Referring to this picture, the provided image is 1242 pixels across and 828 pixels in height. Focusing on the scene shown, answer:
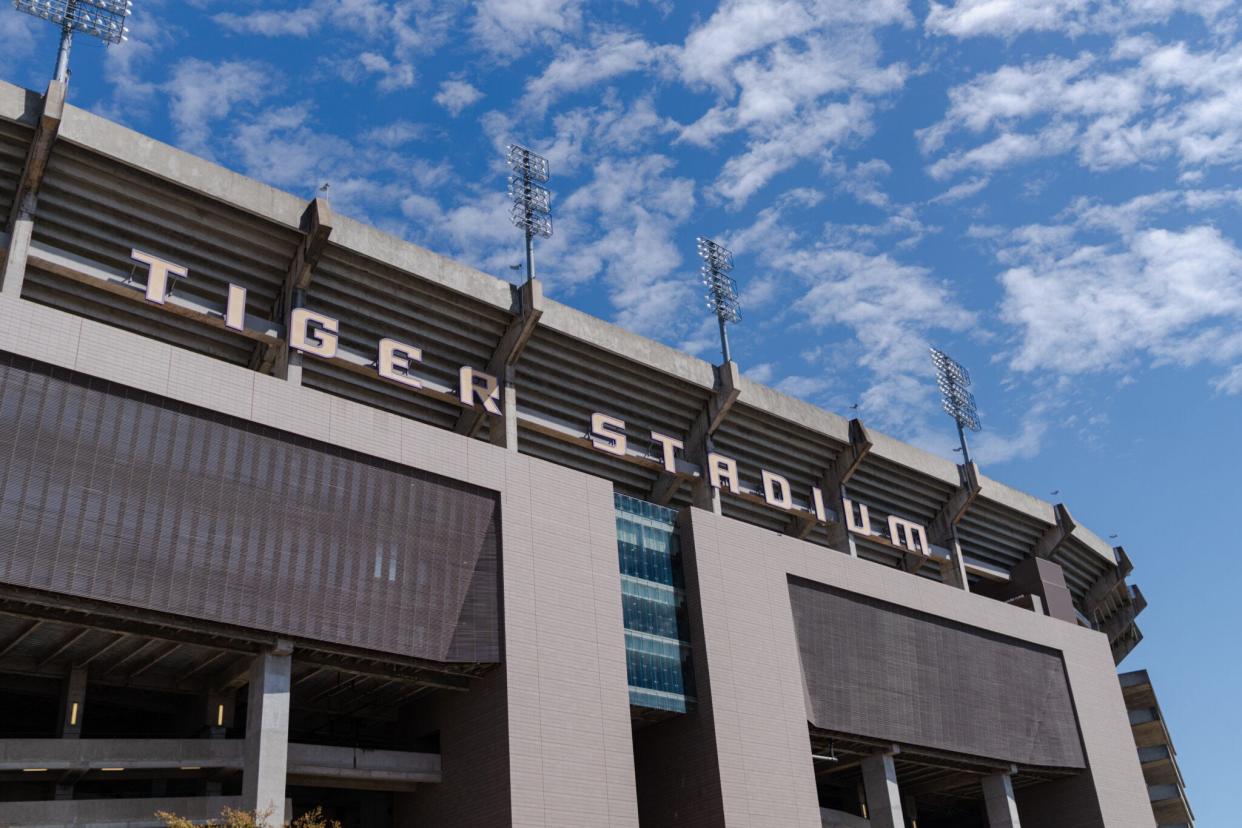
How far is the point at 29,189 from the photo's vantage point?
4859cm

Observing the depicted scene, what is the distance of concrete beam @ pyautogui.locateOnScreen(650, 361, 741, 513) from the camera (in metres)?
69.7

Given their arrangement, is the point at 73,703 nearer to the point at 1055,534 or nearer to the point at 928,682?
the point at 928,682

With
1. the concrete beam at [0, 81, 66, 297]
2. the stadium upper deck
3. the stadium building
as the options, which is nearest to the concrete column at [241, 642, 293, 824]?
the stadium building

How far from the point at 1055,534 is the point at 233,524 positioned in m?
67.8

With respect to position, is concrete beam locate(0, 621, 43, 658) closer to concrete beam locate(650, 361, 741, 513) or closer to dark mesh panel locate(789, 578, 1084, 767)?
concrete beam locate(650, 361, 741, 513)

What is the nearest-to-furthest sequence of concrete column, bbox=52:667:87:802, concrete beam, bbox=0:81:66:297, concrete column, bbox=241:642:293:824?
1. concrete column, bbox=241:642:293:824
2. concrete beam, bbox=0:81:66:297
3. concrete column, bbox=52:667:87:802

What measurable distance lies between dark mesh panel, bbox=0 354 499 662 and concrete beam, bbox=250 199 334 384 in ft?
18.3

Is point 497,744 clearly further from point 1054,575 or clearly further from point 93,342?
point 1054,575

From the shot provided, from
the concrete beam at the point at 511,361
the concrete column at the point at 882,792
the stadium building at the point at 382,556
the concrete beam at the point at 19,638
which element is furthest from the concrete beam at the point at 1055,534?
the concrete beam at the point at 19,638

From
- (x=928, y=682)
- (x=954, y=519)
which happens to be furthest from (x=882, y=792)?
(x=954, y=519)

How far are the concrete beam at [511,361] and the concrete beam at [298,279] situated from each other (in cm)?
1009

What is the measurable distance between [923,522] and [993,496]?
6.27 meters

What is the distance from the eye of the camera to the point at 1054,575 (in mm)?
90375

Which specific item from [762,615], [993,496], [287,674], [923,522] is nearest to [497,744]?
[287,674]
